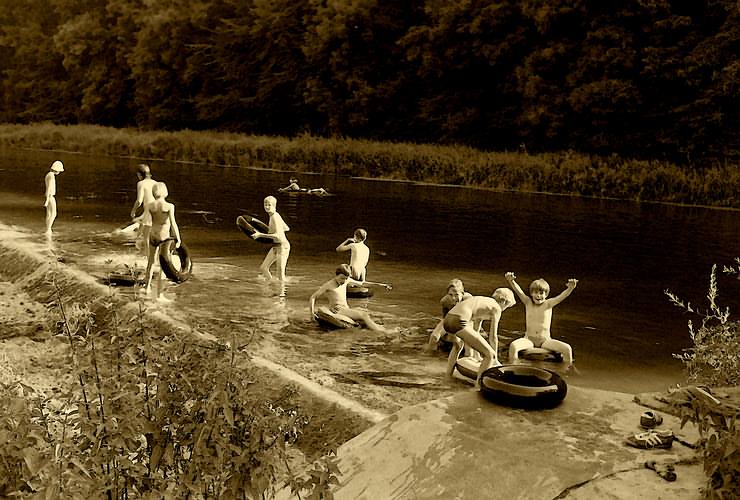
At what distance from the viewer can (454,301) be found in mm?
11727

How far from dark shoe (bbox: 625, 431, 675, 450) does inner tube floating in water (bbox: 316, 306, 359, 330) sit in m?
5.82

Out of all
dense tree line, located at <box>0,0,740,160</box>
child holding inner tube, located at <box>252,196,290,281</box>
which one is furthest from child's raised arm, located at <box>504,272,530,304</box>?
dense tree line, located at <box>0,0,740,160</box>

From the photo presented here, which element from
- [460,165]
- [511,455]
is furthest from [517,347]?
[460,165]

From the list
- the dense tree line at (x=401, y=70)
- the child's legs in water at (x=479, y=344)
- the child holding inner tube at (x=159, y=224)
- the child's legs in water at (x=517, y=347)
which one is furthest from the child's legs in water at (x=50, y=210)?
the dense tree line at (x=401, y=70)

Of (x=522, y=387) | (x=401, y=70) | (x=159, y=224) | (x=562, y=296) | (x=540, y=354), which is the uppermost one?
(x=401, y=70)

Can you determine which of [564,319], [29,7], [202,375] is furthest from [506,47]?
[29,7]

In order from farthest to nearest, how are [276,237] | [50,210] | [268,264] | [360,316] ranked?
[50,210] → [268,264] → [276,237] → [360,316]

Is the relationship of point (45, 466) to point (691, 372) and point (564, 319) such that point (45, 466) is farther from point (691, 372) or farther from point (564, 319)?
point (564, 319)

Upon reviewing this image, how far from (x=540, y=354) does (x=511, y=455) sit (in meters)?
3.91

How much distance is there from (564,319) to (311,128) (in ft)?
168

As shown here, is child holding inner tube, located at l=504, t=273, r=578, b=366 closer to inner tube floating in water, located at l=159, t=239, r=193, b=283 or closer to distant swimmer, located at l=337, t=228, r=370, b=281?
distant swimmer, located at l=337, t=228, r=370, b=281

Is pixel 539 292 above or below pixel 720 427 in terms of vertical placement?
above

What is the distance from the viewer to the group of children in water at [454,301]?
10312 mm

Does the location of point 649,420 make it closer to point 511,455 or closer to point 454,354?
point 511,455
